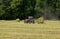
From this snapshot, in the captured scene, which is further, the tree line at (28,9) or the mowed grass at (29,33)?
the tree line at (28,9)

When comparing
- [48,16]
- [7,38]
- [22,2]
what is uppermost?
[7,38]

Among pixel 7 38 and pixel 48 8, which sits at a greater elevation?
pixel 7 38

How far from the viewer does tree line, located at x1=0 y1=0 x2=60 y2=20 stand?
4491 cm

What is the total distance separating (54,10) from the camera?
46719mm

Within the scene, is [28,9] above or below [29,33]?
below

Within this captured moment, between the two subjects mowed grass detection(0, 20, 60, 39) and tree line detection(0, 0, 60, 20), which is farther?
tree line detection(0, 0, 60, 20)

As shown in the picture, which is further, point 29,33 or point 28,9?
point 28,9

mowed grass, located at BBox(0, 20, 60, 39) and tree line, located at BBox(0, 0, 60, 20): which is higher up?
mowed grass, located at BBox(0, 20, 60, 39)

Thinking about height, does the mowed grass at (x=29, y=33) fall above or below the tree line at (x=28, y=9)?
above

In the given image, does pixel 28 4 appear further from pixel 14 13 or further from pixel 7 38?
pixel 7 38

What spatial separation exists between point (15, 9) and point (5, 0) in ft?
11.8

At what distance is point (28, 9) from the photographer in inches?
1797

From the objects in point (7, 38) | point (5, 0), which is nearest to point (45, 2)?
point (5, 0)

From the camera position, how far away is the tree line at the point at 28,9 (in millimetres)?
44906
